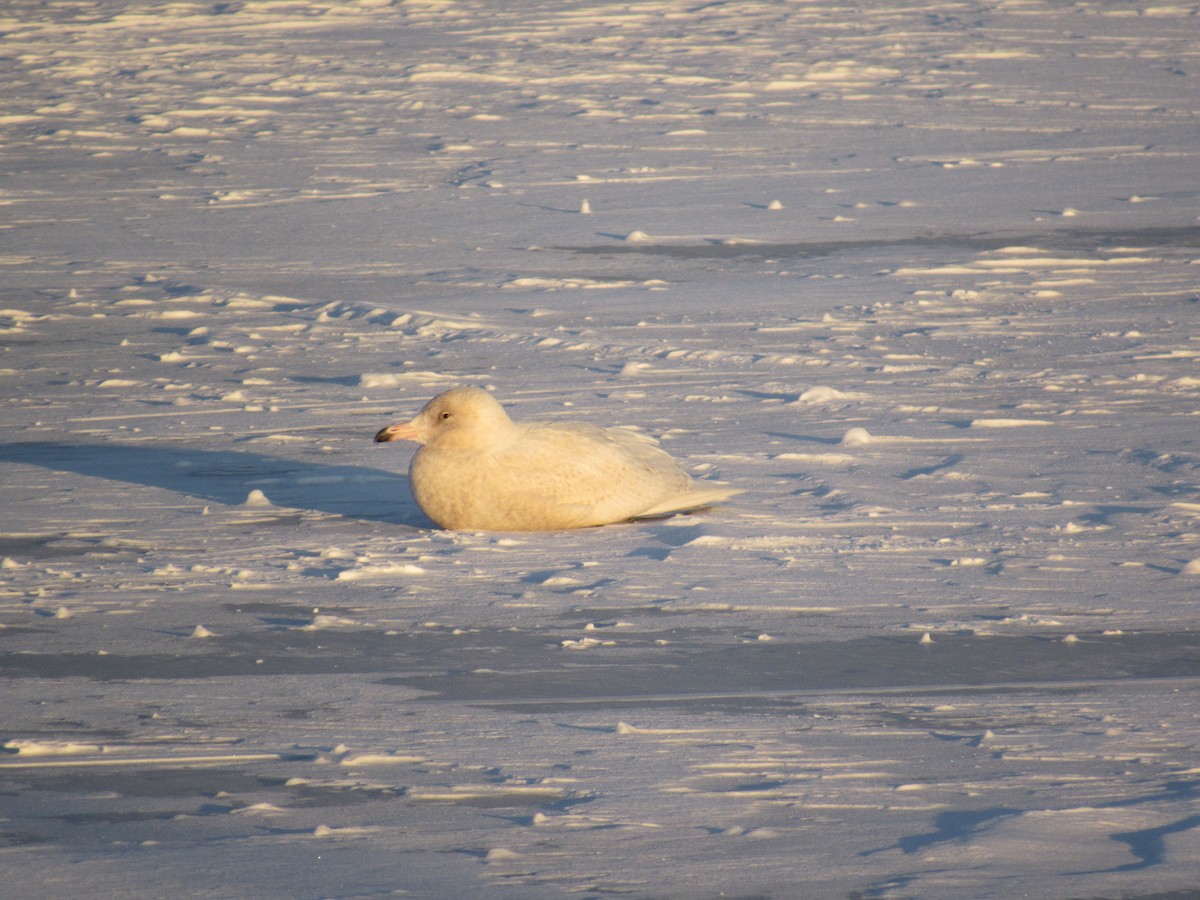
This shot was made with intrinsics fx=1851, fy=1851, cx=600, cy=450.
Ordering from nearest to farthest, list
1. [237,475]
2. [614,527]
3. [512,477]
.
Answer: [512,477], [614,527], [237,475]

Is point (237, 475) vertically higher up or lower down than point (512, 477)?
higher up

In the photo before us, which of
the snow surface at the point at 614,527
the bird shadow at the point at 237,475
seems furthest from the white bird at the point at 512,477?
the bird shadow at the point at 237,475

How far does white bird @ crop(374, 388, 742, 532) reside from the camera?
22.5 ft

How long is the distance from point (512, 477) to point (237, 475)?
1.50 meters

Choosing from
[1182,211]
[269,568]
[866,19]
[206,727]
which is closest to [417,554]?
[269,568]

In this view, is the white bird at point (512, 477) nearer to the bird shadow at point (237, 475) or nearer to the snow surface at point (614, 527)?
the snow surface at point (614, 527)

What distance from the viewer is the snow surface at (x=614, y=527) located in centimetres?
429

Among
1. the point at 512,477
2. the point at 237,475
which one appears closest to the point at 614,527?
the point at 512,477

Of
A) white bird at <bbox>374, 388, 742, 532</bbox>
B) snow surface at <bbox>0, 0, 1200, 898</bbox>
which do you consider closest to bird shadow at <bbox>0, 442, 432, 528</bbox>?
snow surface at <bbox>0, 0, 1200, 898</bbox>

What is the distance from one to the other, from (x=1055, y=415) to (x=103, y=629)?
4.52 meters

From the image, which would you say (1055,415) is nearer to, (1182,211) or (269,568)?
(269,568)

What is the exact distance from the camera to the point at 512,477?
270 inches

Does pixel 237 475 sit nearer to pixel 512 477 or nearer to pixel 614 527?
pixel 512 477

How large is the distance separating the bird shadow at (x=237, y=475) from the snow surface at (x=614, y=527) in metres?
0.03
